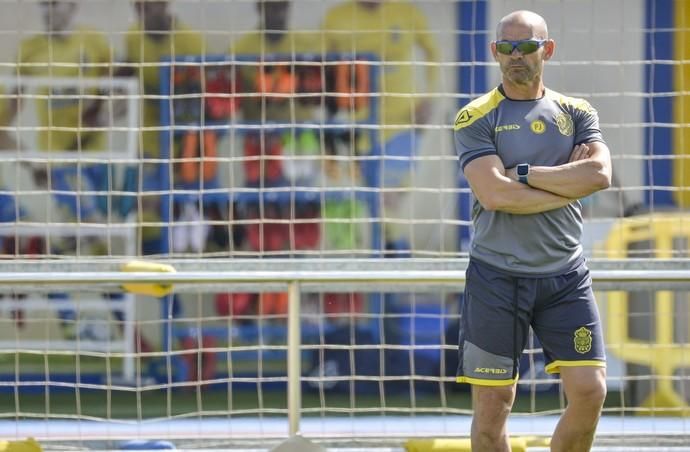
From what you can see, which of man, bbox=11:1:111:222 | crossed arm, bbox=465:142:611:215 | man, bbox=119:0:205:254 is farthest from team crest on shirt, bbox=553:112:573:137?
man, bbox=11:1:111:222

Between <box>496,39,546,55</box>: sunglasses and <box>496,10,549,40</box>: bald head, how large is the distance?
3cm

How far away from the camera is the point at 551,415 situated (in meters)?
7.10

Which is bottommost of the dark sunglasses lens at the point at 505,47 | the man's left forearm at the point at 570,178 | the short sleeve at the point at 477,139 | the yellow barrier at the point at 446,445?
the yellow barrier at the point at 446,445

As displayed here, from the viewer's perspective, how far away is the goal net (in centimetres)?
A: 625

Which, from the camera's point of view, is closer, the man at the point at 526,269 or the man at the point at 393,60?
the man at the point at 526,269

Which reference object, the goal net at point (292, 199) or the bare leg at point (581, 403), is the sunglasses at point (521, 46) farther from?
the goal net at point (292, 199)

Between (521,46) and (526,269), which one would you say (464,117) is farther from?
(526,269)

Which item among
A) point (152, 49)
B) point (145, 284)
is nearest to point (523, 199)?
point (145, 284)

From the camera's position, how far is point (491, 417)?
4535 millimetres

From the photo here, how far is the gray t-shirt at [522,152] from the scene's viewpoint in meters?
4.52

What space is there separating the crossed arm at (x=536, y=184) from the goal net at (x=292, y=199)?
935mm

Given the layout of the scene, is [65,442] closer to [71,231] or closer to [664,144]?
[71,231]

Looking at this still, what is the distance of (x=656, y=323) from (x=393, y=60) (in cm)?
229

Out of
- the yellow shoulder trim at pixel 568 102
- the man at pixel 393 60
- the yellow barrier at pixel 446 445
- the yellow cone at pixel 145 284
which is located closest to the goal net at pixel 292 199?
the man at pixel 393 60
